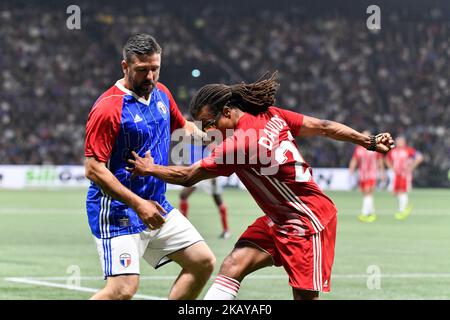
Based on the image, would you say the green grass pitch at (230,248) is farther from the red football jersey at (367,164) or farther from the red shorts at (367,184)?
the red football jersey at (367,164)

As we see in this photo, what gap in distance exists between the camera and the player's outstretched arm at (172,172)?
8.05 meters

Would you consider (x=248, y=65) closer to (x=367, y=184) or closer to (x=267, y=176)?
(x=367, y=184)

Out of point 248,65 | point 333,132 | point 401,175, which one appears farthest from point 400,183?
point 248,65

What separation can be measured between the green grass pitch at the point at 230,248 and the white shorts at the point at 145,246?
3.66 meters

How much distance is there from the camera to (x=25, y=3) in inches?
1969

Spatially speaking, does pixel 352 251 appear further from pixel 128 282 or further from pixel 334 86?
pixel 334 86

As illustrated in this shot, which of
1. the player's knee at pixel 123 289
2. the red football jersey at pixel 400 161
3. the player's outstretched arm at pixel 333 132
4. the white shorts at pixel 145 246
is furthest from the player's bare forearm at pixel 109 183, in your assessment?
the red football jersey at pixel 400 161

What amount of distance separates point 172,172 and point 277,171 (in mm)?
901

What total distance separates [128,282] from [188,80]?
1471 inches

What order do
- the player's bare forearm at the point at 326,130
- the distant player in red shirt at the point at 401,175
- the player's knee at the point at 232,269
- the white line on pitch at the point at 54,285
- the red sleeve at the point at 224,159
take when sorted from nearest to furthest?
1. the red sleeve at the point at 224,159
2. the player's knee at the point at 232,269
3. the player's bare forearm at the point at 326,130
4. the white line on pitch at the point at 54,285
5. the distant player in red shirt at the point at 401,175

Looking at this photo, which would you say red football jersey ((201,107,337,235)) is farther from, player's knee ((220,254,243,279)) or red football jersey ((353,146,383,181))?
red football jersey ((353,146,383,181))

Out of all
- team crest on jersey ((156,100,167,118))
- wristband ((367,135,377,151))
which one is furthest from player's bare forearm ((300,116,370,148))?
team crest on jersey ((156,100,167,118))

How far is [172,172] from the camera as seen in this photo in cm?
806

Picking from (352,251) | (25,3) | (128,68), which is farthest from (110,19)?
(128,68)
